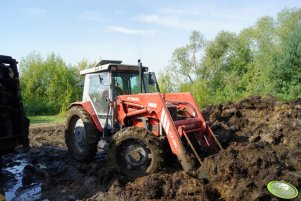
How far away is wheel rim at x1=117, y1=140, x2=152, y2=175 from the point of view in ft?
23.5

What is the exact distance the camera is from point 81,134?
9.32 meters

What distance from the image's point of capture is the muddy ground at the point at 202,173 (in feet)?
18.5

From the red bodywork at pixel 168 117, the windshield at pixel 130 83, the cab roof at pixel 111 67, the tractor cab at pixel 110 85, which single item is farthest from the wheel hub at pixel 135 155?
the cab roof at pixel 111 67

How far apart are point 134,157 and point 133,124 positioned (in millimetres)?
1181

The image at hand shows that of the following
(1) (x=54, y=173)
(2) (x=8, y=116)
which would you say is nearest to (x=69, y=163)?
(1) (x=54, y=173)

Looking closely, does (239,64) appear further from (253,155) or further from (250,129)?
(253,155)

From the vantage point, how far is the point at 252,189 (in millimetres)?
5504

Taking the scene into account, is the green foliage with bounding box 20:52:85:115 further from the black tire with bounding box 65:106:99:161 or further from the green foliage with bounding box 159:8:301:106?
the black tire with bounding box 65:106:99:161

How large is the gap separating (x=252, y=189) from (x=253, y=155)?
0.89 metres

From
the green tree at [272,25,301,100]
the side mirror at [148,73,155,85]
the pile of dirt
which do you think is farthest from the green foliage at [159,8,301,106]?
the side mirror at [148,73,155,85]

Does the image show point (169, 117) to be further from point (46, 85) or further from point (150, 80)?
point (46, 85)

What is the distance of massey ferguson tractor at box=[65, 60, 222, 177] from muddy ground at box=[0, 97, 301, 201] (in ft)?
1.29

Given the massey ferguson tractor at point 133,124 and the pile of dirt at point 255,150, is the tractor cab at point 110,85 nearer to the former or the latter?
the massey ferguson tractor at point 133,124

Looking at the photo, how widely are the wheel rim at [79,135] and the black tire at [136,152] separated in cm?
206
